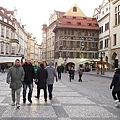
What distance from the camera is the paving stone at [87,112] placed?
27.7 ft

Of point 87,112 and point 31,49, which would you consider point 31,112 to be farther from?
point 31,49

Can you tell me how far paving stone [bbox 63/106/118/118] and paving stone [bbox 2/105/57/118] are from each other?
0.62 m

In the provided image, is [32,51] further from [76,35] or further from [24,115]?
[24,115]

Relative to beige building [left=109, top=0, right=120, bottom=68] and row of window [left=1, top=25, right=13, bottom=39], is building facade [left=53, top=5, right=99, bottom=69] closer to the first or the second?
row of window [left=1, top=25, right=13, bottom=39]

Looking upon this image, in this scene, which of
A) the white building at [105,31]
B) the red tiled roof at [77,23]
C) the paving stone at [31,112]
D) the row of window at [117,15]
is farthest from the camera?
the red tiled roof at [77,23]

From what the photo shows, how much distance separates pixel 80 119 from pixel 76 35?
61.8m

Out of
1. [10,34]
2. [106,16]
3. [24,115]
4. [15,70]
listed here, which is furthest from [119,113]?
[10,34]

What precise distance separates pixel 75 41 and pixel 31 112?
199 feet

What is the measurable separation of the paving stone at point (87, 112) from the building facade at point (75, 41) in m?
57.3

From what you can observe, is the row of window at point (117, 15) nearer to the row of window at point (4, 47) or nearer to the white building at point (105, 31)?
the white building at point (105, 31)

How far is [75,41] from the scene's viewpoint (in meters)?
68.9

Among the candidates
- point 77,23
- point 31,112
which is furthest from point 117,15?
point 31,112

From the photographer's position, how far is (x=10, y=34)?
66750 millimetres

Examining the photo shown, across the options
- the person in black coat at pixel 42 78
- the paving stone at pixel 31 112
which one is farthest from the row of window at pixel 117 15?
the paving stone at pixel 31 112
